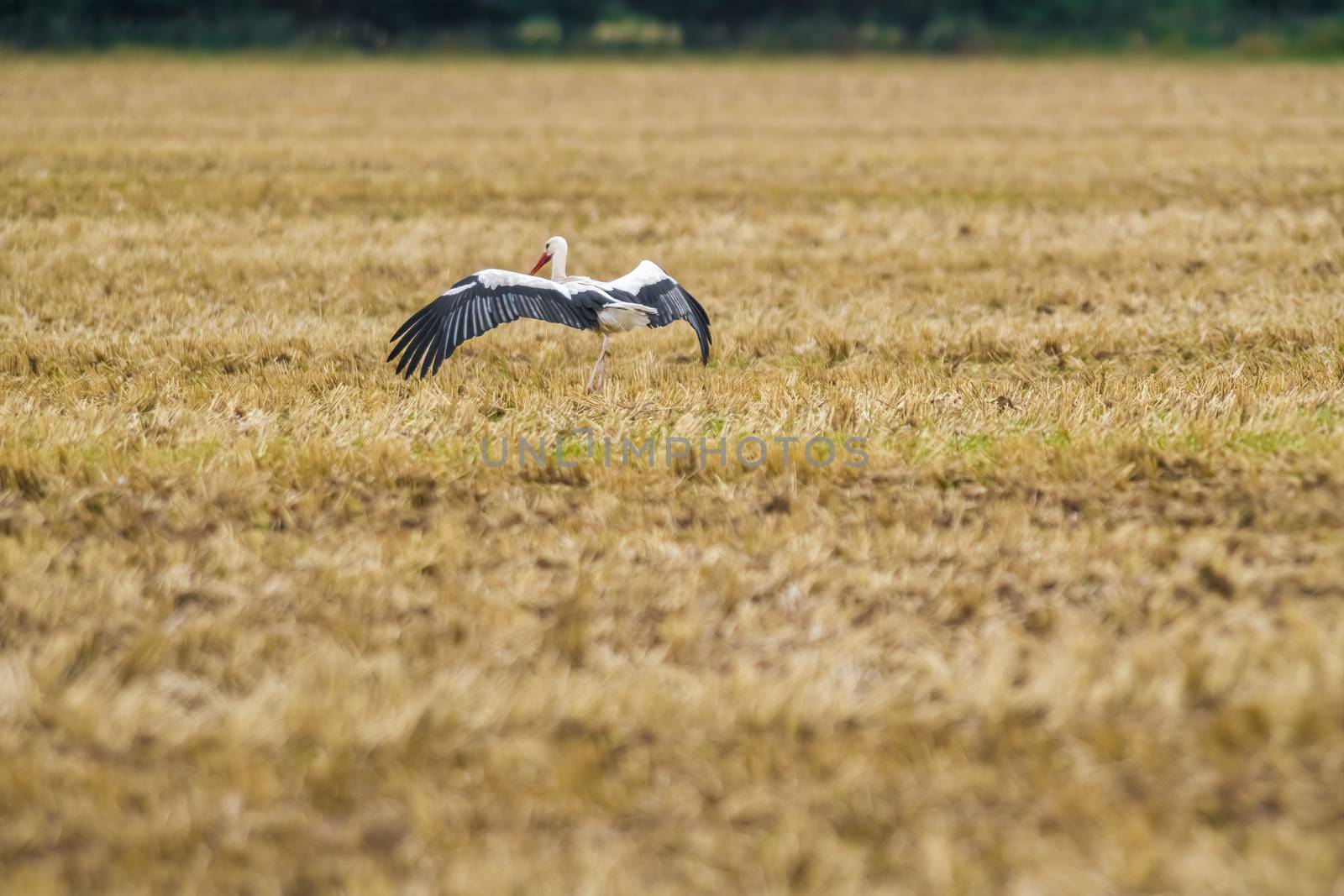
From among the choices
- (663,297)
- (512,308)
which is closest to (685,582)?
(512,308)

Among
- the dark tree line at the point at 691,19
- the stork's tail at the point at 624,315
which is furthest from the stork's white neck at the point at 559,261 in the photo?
the dark tree line at the point at 691,19

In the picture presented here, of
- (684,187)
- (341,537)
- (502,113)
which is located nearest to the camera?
(341,537)

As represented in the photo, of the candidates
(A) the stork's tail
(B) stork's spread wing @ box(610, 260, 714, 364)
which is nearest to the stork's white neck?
(B) stork's spread wing @ box(610, 260, 714, 364)

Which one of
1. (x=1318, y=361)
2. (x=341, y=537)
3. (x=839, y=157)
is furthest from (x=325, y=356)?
(x=839, y=157)

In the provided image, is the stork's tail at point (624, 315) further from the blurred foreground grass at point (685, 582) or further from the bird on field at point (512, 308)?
the blurred foreground grass at point (685, 582)

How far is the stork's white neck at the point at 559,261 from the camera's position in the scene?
7.61 m

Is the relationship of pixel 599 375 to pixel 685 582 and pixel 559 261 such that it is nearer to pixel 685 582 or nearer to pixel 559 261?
pixel 559 261

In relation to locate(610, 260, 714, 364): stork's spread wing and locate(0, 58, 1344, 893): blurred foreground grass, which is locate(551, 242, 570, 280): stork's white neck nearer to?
locate(610, 260, 714, 364): stork's spread wing

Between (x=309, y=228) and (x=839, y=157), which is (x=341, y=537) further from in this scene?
(x=839, y=157)

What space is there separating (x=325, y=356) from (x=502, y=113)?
19.3m

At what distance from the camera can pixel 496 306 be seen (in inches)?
269

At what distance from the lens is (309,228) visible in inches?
528

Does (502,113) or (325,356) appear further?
(502,113)

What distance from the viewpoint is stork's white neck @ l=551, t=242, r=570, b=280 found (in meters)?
7.61
